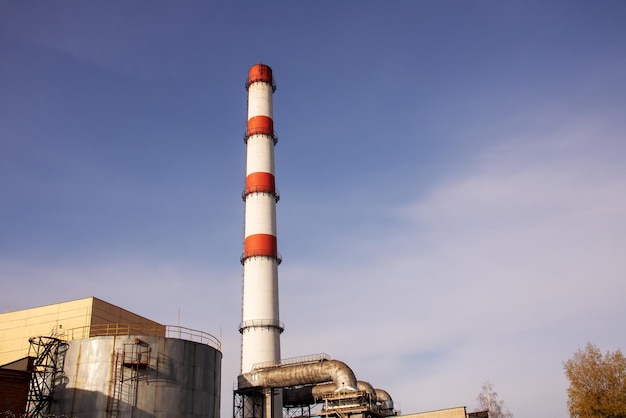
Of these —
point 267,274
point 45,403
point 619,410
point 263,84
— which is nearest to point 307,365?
point 267,274

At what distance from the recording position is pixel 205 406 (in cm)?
2980

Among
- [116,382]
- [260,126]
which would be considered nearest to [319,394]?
[116,382]

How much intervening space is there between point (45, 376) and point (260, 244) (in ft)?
65.8

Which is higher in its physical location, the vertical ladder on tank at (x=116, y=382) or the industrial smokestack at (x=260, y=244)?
the industrial smokestack at (x=260, y=244)

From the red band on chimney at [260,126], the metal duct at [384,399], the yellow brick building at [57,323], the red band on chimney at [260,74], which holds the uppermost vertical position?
the red band on chimney at [260,74]

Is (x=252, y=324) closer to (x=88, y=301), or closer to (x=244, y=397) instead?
(x=244, y=397)

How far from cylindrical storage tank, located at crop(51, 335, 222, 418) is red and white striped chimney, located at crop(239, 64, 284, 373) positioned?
513 inches

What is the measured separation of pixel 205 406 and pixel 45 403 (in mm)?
7662

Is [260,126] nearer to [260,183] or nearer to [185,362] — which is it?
[260,183]

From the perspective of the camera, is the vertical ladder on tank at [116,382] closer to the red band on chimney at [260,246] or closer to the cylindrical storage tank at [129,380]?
the cylindrical storage tank at [129,380]

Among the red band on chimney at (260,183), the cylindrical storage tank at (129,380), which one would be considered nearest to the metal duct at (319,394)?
the cylindrical storage tank at (129,380)

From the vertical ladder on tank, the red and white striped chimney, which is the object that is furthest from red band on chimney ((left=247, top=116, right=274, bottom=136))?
the vertical ladder on tank

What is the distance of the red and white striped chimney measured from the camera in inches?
1690

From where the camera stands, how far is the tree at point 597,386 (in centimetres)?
3766
